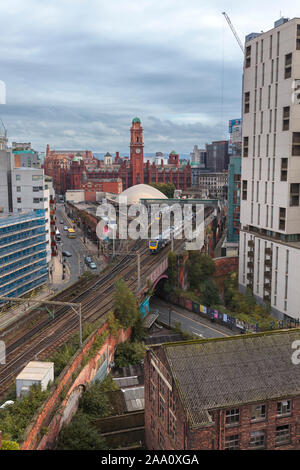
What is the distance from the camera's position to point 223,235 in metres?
108

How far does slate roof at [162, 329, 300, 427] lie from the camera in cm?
2316

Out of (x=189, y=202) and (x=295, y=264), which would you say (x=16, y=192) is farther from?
(x=189, y=202)

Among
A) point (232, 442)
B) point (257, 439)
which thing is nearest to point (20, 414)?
point (232, 442)

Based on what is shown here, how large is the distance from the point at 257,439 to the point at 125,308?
23010 mm

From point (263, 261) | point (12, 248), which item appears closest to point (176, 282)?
point (263, 261)

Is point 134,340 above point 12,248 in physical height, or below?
below

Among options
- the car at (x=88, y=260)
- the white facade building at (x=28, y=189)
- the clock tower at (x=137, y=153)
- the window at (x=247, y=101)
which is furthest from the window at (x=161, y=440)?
the clock tower at (x=137, y=153)

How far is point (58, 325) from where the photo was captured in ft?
143

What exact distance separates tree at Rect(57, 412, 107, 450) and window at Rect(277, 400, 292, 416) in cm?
1186

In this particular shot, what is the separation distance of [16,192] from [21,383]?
130 ft

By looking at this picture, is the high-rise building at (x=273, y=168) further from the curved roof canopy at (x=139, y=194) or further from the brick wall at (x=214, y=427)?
the curved roof canopy at (x=139, y=194)

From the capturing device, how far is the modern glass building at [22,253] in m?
52.3

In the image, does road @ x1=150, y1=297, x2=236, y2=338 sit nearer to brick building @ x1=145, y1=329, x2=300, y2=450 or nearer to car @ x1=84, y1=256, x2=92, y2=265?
car @ x1=84, y1=256, x2=92, y2=265
